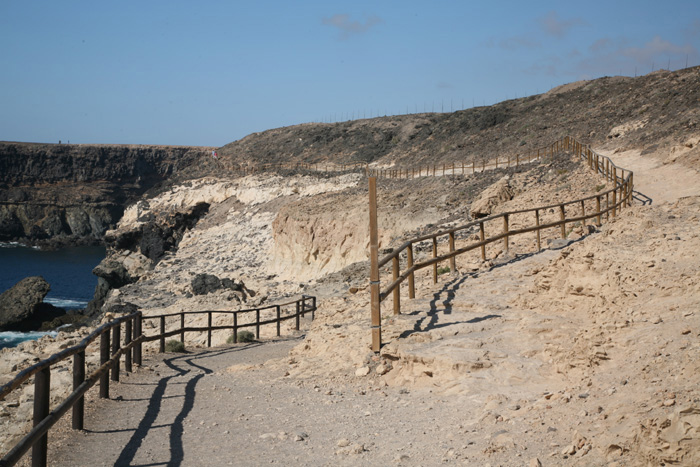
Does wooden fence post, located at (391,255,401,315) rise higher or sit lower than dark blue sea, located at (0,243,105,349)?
higher

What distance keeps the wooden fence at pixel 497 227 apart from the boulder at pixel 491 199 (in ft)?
7.30

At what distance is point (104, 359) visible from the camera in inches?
314

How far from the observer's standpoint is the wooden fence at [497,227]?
880cm

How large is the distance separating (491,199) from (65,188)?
332 ft

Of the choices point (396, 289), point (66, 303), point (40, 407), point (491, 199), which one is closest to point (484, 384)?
point (396, 289)

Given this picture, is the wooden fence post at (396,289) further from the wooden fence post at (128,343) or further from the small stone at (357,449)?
the wooden fence post at (128,343)

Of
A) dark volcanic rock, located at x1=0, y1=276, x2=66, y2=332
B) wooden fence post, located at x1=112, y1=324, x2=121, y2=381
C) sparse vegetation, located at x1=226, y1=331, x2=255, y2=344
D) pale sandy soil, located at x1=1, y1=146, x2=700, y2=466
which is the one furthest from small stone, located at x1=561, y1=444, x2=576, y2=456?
dark volcanic rock, located at x1=0, y1=276, x2=66, y2=332

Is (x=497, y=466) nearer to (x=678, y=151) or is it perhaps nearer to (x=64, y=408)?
(x=64, y=408)

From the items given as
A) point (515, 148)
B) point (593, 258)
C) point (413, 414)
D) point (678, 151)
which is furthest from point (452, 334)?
point (515, 148)

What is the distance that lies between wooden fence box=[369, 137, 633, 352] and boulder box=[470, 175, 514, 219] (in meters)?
2.22

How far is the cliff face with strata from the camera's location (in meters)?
108

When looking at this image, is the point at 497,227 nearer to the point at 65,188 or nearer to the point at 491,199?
the point at 491,199

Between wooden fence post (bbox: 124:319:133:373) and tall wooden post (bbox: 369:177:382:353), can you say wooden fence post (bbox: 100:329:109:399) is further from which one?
tall wooden post (bbox: 369:177:382:353)

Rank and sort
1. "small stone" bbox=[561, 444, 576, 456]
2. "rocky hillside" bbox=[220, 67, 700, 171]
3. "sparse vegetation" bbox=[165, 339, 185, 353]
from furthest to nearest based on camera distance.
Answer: "rocky hillside" bbox=[220, 67, 700, 171]
"sparse vegetation" bbox=[165, 339, 185, 353]
"small stone" bbox=[561, 444, 576, 456]
